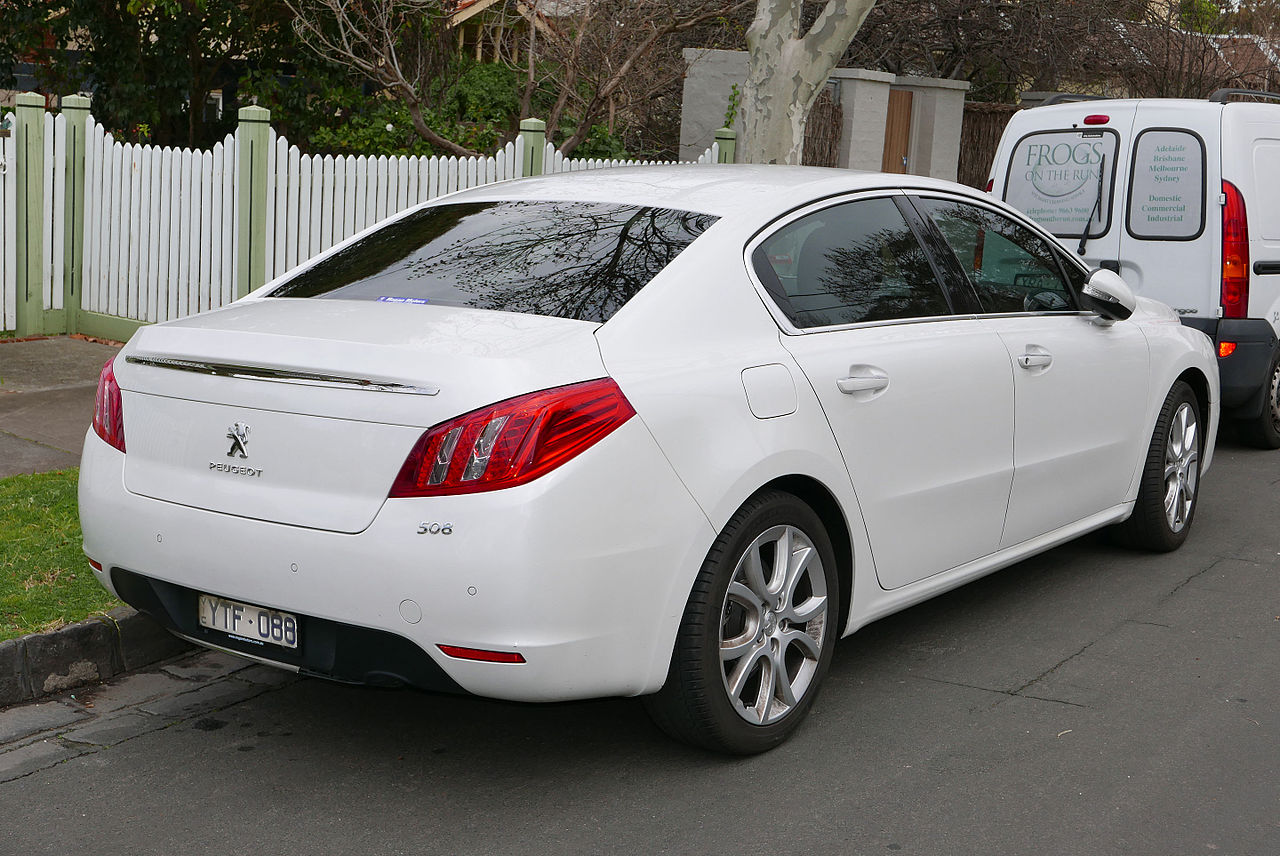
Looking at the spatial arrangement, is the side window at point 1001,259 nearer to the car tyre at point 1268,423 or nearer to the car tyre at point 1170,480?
the car tyre at point 1170,480

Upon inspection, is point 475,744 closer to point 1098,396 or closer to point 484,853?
point 484,853

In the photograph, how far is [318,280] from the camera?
14.7ft

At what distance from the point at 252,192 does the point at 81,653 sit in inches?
229

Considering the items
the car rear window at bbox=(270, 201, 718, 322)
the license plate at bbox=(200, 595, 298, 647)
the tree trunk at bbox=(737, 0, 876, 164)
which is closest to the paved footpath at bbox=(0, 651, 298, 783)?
the license plate at bbox=(200, 595, 298, 647)

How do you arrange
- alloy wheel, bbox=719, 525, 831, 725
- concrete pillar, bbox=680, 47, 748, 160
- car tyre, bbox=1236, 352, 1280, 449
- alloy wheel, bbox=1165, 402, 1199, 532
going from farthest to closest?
1. concrete pillar, bbox=680, 47, 748, 160
2. car tyre, bbox=1236, 352, 1280, 449
3. alloy wheel, bbox=1165, 402, 1199, 532
4. alloy wheel, bbox=719, 525, 831, 725

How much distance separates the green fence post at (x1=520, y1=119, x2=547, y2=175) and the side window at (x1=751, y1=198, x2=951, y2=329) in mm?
6465

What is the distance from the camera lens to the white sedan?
3383 mm

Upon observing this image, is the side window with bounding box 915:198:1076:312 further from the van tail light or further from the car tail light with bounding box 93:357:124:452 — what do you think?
the van tail light

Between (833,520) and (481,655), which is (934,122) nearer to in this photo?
(833,520)

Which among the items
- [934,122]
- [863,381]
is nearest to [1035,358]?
[863,381]

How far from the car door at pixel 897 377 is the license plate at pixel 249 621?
160 cm

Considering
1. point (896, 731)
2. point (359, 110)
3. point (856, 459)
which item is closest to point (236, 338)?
point (856, 459)

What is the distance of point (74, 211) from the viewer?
10477mm

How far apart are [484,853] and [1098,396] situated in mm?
3232
